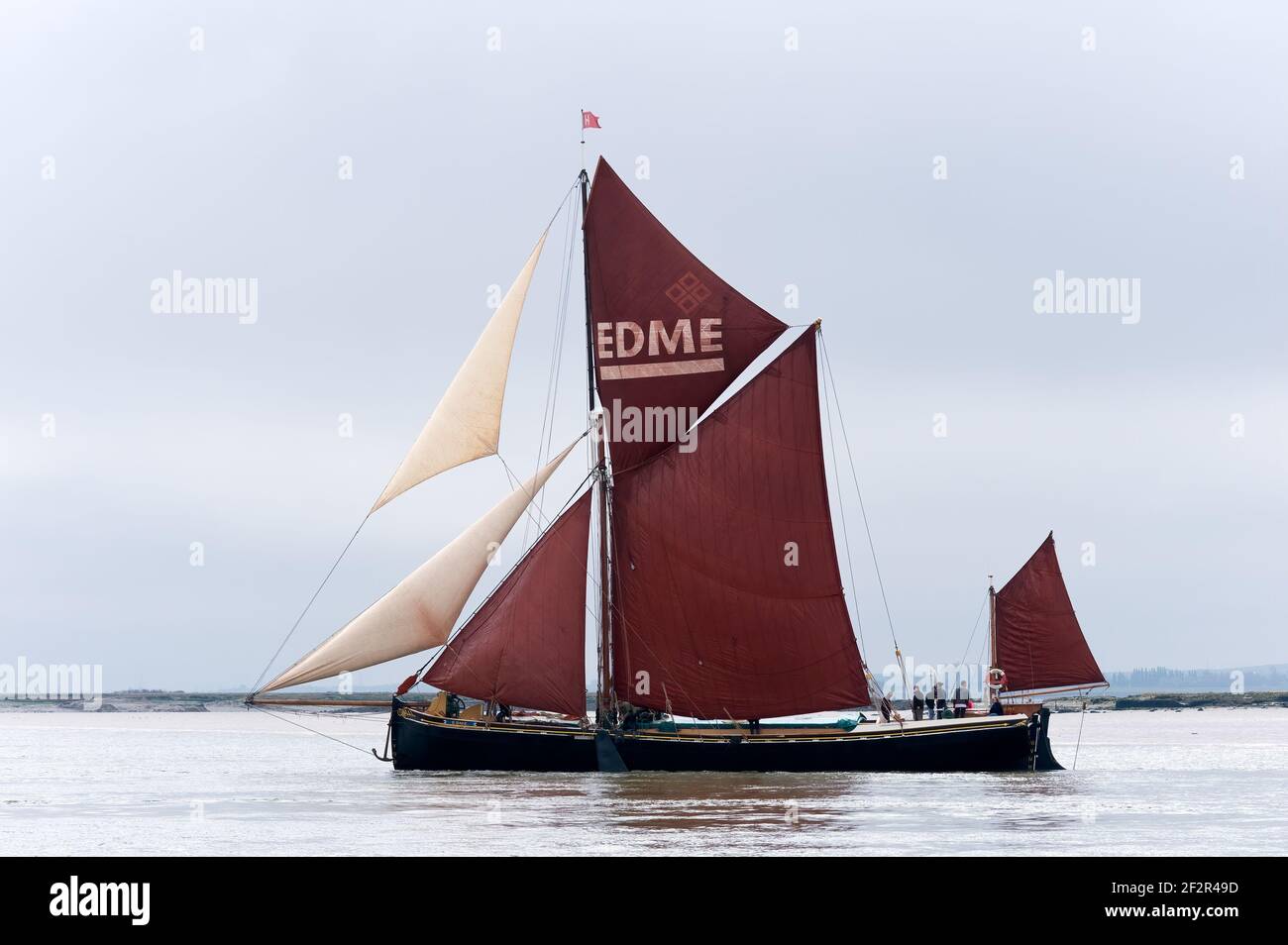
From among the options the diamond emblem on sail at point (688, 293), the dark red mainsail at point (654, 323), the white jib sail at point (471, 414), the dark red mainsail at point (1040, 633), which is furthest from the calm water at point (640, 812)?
the diamond emblem on sail at point (688, 293)

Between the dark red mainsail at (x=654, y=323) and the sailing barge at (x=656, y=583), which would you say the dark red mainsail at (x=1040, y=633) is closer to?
the sailing barge at (x=656, y=583)

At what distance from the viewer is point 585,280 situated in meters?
53.2

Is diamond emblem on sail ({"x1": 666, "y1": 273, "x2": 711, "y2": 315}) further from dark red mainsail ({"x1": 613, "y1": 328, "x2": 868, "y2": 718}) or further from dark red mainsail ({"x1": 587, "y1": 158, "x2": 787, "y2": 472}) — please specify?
dark red mainsail ({"x1": 613, "y1": 328, "x2": 868, "y2": 718})

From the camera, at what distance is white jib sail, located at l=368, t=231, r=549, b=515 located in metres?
48.5

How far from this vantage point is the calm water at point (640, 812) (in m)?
30.6

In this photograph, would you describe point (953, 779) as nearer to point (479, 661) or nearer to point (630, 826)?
point (479, 661)

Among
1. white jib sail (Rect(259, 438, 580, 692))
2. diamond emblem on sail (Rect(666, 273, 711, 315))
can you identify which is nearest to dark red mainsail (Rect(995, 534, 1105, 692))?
diamond emblem on sail (Rect(666, 273, 711, 315))

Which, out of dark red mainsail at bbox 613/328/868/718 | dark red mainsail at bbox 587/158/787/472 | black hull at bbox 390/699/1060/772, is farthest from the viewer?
dark red mainsail at bbox 587/158/787/472

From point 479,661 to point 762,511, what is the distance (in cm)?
991

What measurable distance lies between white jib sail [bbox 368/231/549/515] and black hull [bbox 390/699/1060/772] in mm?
7923

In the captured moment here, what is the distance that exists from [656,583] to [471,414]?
25.9 ft

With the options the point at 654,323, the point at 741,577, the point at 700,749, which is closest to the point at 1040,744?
the point at 700,749

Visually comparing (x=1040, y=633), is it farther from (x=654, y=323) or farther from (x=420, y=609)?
(x=420, y=609)

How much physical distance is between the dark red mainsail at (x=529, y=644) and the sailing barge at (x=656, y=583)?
6cm
